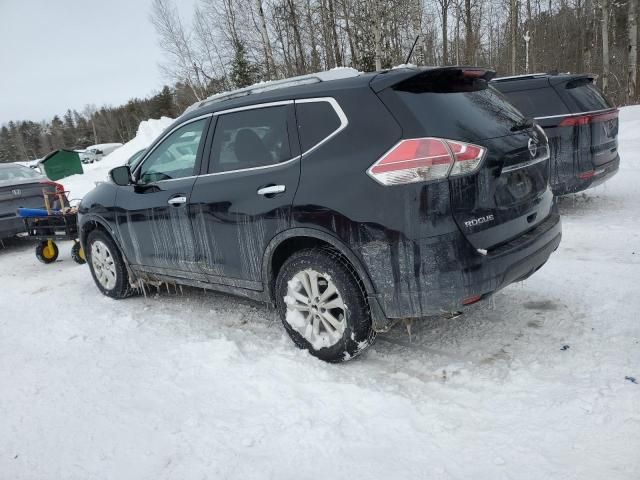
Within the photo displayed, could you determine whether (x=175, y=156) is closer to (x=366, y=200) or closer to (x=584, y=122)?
(x=366, y=200)

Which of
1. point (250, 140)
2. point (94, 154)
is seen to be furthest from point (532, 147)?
point (94, 154)

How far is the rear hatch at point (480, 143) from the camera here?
2.61 metres

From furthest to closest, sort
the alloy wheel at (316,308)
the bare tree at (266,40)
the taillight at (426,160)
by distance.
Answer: the bare tree at (266,40), the alloy wheel at (316,308), the taillight at (426,160)

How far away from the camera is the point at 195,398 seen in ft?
9.60

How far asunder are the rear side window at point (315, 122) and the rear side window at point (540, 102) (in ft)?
13.6

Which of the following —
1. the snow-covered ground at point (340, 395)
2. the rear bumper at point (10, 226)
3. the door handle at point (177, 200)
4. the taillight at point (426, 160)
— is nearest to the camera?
the snow-covered ground at point (340, 395)

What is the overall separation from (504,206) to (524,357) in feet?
3.30

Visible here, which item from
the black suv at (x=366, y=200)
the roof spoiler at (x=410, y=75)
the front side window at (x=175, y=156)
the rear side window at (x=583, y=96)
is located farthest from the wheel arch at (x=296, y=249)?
the rear side window at (x=583, y=96)

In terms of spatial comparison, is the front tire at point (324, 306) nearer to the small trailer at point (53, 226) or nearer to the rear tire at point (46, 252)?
the small trailer at point (53, 226)

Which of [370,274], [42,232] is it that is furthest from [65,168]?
[370,274]

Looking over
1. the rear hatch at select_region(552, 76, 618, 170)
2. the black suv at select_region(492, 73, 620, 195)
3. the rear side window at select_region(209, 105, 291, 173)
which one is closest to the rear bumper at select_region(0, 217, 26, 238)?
the rear side window at select_region(209, 105, 291, 173)

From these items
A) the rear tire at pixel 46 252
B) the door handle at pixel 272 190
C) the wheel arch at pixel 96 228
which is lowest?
the rear tire at pixel 46 252

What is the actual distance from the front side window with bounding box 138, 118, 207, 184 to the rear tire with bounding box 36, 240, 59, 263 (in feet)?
12.1

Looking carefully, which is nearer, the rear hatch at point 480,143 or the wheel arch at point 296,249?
the rear hatch at point 480,143
